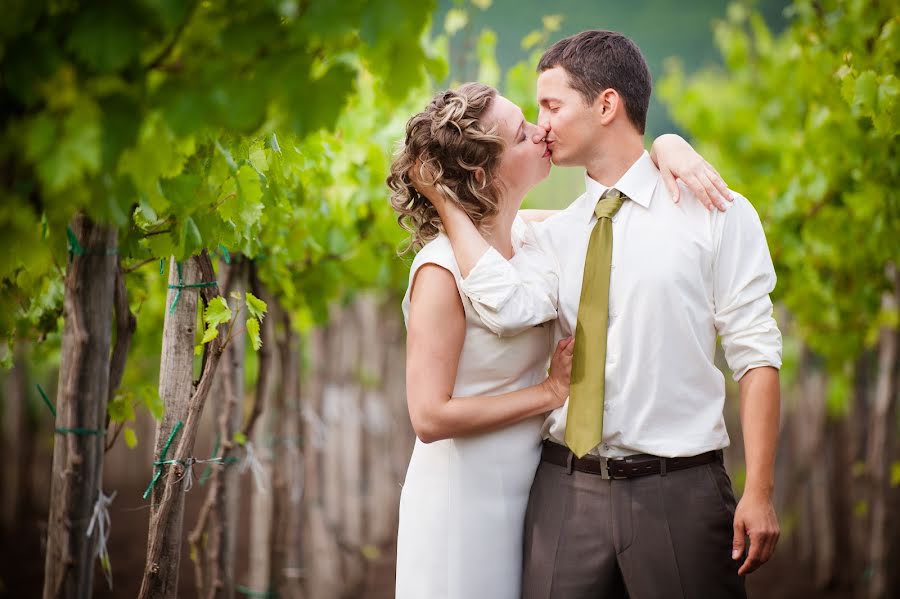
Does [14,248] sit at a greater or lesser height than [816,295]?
lesser

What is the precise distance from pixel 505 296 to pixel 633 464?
619mm

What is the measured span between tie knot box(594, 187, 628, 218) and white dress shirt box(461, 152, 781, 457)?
0.10 meters

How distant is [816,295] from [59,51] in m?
5.43

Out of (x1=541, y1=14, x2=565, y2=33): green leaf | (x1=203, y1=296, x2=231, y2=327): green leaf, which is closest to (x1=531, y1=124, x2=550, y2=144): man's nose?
(x1=203, y1=296, x2=231, y2=327): green leaf

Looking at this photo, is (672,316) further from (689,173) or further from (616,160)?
(616,160)

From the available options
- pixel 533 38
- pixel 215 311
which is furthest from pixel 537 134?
pixel 533 38

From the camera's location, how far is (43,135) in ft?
4.16

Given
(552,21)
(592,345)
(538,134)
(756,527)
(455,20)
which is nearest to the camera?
(756,527)

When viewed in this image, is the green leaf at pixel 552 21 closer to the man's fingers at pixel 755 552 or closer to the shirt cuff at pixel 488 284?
the shirt cuff at pixel 488 284

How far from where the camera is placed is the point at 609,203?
2582 millimetres

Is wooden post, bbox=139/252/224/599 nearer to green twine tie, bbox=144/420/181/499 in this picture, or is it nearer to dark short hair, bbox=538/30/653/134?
green twine tie, bbox=144/420/181/499

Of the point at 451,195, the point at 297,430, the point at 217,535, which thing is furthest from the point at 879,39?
the point at 297,430

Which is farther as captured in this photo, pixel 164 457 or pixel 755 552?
pixel 164 457

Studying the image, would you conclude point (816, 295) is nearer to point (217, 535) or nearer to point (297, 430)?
point (297, 430)
